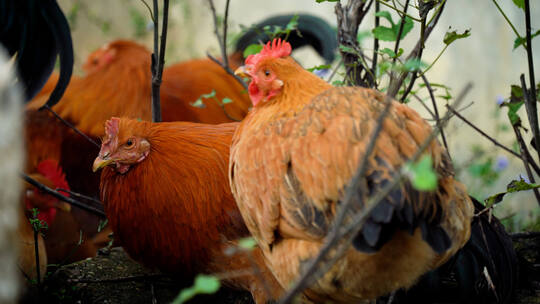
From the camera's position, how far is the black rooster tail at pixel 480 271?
1720 millimetres

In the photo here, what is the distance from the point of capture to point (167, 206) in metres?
1.76

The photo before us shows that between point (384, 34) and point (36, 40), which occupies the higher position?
point (384, 34)

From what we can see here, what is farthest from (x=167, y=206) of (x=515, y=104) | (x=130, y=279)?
(x=515, y=104)

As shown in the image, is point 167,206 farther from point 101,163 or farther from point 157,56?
point 157,56

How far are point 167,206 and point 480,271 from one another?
1279 millimetres

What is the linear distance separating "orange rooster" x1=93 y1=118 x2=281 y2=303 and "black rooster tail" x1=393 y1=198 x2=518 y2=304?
0.69 metres

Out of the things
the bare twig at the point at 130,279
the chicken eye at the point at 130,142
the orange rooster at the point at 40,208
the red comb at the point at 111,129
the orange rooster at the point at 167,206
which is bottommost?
the bare twig at the point at 130,279

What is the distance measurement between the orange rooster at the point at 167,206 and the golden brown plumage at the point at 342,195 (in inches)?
16.0

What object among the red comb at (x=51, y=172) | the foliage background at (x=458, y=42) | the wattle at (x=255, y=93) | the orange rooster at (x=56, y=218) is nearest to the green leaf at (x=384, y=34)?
the wattle at (x=255, y=93)

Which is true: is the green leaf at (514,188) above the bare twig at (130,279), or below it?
above

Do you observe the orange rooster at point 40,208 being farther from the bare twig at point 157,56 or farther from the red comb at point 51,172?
the bare twig at point 157,56

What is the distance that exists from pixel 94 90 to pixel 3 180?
2.45 metres

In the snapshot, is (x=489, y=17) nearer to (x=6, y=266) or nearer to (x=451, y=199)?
(x=451, y=199)

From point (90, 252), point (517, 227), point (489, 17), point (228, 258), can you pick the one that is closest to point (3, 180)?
point (228, 258)
